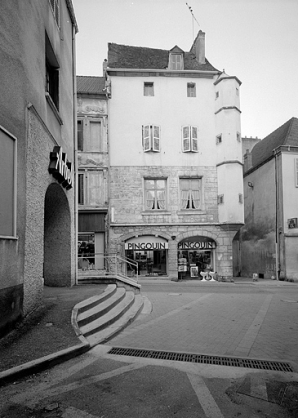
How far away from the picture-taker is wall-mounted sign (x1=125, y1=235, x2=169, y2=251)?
21.2m

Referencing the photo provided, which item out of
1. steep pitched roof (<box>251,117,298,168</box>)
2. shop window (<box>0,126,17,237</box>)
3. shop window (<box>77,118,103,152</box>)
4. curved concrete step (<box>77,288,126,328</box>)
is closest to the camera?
shop window (<box>0,126,17,237</box>)

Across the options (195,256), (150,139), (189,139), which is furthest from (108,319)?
(189,139)

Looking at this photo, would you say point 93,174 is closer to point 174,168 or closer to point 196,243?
point 174,168

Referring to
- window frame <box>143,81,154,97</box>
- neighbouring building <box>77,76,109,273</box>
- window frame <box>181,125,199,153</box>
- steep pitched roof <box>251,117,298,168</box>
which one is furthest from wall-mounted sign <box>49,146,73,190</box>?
steep pitched roof <box>251,117,298,168</box>

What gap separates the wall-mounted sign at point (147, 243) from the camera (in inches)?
833

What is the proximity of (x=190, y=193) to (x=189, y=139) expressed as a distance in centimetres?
356

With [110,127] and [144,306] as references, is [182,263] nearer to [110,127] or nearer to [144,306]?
[110,127]

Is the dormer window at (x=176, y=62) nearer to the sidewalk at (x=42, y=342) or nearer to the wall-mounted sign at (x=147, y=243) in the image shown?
the wall-mounted sign at (x=147, y=243)

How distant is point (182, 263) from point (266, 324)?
44.2 feet

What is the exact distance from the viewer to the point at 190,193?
2202cm

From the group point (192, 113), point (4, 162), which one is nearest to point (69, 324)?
point (4, 162)

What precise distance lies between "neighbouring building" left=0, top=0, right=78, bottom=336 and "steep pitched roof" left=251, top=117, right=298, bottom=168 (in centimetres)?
1766

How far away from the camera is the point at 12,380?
4.57 metres

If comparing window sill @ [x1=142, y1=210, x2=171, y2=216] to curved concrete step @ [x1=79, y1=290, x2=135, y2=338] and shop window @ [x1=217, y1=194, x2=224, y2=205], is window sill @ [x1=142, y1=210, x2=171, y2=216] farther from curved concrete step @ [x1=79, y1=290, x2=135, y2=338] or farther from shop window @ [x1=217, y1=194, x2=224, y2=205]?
curved concrete step @ [x1=79, y1=290, x2=135, y2=338]
